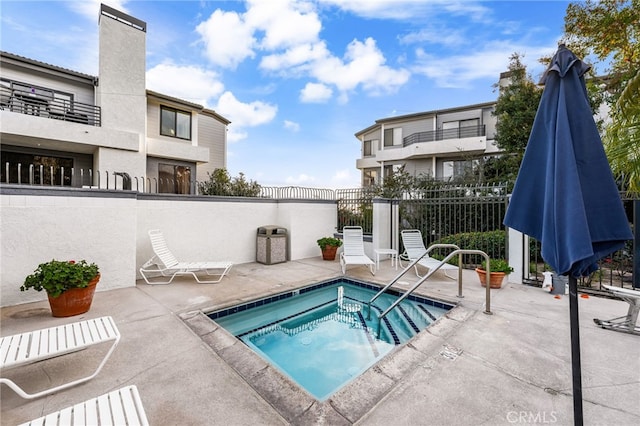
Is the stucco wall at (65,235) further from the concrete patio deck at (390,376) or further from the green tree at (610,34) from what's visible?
the green tree at (610,34)

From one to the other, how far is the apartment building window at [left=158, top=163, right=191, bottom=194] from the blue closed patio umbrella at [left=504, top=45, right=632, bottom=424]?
15.6m

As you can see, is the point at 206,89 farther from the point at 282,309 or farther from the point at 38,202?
the point at 282,309

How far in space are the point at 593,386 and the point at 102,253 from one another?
7951mm

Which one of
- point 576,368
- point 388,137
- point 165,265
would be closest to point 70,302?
point 165,265

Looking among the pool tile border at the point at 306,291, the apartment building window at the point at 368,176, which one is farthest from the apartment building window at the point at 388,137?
the pool tile border at the point at 306,291

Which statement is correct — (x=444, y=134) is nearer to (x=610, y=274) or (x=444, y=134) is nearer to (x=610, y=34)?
(x=610, y=34)

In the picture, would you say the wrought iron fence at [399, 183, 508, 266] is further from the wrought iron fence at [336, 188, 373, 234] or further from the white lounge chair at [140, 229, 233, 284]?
the white lounge chair at [140, 229, 233, 284]

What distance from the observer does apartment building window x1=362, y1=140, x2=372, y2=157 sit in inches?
1011

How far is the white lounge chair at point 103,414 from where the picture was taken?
5.79 ft

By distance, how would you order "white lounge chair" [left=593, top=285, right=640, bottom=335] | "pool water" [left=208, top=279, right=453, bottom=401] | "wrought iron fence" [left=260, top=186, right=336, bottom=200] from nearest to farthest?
"pool water" [left=208, top=279, right=453, bottom=401] → "white lounge chair" [left=593, top=285, right=640, bottom=335] → "wrought iron fence" [left=260, top=186, right=336, bottom=200]

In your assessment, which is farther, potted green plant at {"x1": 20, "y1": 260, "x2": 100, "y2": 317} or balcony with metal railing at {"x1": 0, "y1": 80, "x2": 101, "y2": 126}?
balcony with metal railing at {"x1": 0, "y1": 80, "x2": 101, "y2": 126}

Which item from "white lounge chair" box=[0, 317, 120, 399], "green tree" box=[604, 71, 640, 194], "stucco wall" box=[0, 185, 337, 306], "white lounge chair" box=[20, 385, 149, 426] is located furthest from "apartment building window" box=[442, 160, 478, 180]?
"white lounge chair" box=[20, 385, 149, 426]

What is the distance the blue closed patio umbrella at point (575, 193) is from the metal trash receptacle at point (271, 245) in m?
7.51

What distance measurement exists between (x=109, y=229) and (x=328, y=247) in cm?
608
